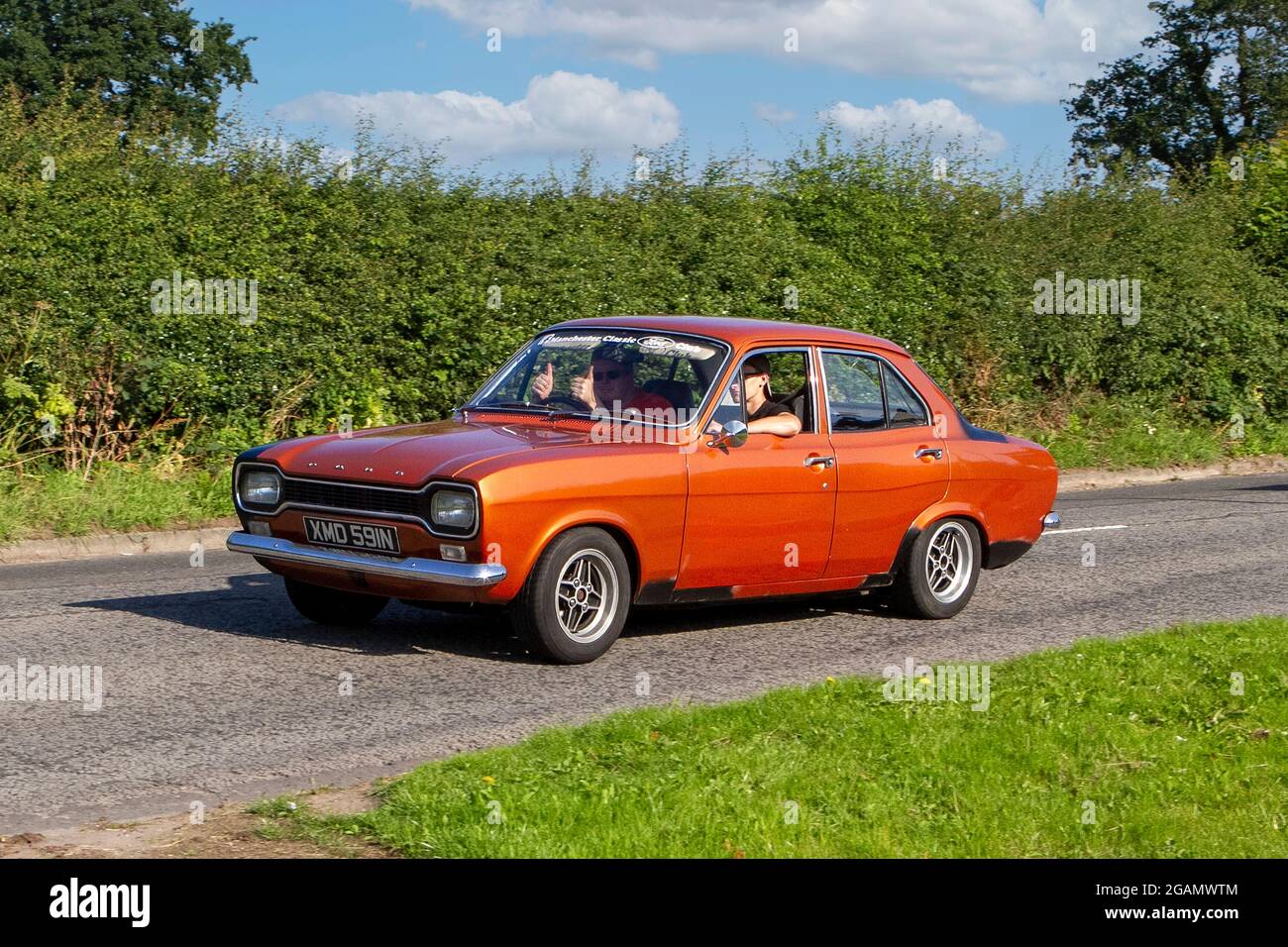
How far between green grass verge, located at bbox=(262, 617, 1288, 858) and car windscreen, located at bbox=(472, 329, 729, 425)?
2.12 m

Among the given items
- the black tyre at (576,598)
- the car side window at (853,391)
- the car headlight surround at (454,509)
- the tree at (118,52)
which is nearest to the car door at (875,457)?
the car side window at (853,391)

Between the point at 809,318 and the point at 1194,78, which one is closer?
the point at 809,318

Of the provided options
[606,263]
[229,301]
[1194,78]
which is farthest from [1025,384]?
[1194,78]

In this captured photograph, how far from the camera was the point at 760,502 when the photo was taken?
29.3 ft

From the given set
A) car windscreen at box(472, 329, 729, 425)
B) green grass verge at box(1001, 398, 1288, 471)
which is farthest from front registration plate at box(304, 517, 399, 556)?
green grass verge at box(1001, 398, 1288, 471)

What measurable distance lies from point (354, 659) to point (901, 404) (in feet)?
12.5

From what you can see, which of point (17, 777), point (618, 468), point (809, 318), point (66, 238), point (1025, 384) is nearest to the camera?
point (17, 777)

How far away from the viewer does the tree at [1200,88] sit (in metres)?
56.9

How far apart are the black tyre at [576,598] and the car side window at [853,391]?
1.96 m

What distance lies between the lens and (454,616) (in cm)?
975
